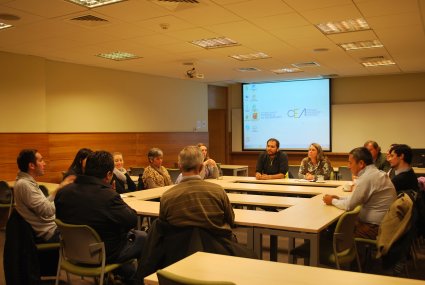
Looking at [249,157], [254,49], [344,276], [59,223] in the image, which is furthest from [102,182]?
[249,157]

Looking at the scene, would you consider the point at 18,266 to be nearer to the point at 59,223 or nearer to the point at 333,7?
the point at 59,223

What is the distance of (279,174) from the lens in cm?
611

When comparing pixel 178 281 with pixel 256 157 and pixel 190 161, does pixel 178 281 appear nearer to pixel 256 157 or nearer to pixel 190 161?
pixel 190 161

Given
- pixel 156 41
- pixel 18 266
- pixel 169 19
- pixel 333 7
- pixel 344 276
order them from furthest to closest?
pixel 156 41, pixel 169 19, pixel 333 7, pixel 18 266, pixel 344 276

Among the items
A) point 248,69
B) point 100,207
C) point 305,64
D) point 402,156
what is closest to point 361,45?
point 305,64

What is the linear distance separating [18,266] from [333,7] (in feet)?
12.6

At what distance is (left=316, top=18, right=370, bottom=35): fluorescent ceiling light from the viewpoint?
5.00m

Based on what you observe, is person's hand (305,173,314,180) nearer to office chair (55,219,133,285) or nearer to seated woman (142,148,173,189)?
seated woman (142,148,173,189)

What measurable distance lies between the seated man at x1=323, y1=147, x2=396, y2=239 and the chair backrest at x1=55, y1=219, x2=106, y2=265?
210cm

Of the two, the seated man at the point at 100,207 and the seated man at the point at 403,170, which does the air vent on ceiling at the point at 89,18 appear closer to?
the seated man at the point at 100,207

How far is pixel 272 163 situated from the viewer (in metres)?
6.31

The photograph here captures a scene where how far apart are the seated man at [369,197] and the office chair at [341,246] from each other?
32 centimetres

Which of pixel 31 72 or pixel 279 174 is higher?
pixel 31 72

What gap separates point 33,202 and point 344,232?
2.42 meters
